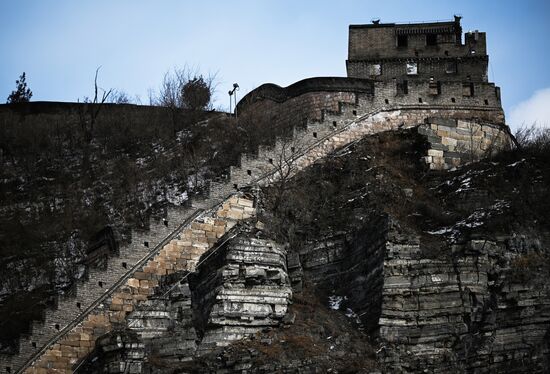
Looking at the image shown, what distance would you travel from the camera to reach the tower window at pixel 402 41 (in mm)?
53875

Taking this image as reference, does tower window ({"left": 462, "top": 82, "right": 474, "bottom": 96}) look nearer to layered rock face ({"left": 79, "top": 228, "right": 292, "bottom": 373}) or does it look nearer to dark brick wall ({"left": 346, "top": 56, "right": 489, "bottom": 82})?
dark brick wall ({"left": 346, "top": 56, "right": 489, "bottom": 82})

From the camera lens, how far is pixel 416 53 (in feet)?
176

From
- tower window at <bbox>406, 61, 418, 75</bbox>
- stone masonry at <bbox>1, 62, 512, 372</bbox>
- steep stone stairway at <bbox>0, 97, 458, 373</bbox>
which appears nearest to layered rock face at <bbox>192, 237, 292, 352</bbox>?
steep stone stairway at <bbox>0, 97, 458, 373</bbox>

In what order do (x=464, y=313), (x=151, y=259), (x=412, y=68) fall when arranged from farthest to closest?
(x=412, y=68) < (x=151, y=259) < (x=464, y=313)

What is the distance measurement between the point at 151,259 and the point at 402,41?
18508 mm

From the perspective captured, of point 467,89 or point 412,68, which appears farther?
point 412,68

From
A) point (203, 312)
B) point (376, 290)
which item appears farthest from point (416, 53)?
point (203, 312)

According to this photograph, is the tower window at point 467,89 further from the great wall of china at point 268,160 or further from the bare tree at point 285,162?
the bare tree at point 285,162

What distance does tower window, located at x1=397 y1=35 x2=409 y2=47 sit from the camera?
5388cm

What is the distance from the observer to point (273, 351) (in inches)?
1369

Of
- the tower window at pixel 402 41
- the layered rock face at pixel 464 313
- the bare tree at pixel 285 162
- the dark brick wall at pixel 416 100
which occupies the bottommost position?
the layered rock face at pixel 464 313

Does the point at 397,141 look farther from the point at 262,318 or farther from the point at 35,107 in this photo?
the point at 35,107

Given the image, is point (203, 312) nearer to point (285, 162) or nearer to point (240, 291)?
point (240, 291)

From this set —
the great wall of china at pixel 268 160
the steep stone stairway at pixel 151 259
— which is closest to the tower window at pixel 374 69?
the great wall of china at pixel 268 160
